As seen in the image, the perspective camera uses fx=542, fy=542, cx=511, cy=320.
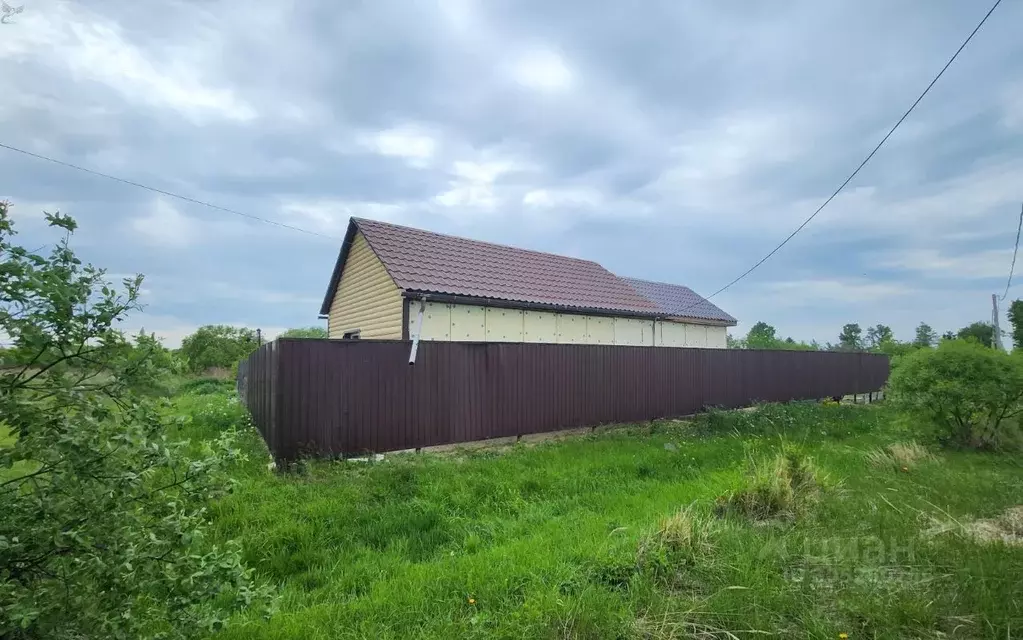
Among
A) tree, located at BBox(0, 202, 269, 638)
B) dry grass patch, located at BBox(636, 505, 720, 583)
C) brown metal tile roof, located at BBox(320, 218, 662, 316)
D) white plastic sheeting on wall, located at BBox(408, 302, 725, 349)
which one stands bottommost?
dry grass patch, located at BBox(636, 505, 720, 583)

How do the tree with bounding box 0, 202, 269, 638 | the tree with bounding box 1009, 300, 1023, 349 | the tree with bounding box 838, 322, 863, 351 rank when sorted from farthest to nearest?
the tree with bounding box 838, 322, 863, 351, the tree with bounding box 1009, 300, 1023, 349, the tree with bounding box 0, 202, 269, 638

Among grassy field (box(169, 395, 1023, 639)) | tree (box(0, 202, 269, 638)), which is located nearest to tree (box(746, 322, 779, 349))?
grassy field (box(169, 395, 1023, 639))

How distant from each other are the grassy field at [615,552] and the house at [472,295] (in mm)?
4503

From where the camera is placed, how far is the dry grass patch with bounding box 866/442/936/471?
7252 millimetres

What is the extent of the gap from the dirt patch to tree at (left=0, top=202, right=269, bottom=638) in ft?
16.2

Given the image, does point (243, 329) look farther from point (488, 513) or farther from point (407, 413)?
point (488, 513)

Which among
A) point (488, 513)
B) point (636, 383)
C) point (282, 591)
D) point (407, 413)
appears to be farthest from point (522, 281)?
point (282, 591)

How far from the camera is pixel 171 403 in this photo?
209 cm

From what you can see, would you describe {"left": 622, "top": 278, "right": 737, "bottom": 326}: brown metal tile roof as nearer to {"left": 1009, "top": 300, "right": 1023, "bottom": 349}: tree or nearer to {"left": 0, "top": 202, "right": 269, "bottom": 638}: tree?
{"left": 1009, "top": 300, "right": 1023, "bottom": 349}: tree

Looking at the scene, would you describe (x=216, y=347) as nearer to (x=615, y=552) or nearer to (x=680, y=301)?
(x=680, y=301)

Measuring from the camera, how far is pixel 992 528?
174 inches

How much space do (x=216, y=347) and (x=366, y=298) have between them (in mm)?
24518

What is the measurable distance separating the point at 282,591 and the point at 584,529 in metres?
2.38

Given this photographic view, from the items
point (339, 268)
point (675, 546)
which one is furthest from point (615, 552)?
point (339, 268)
